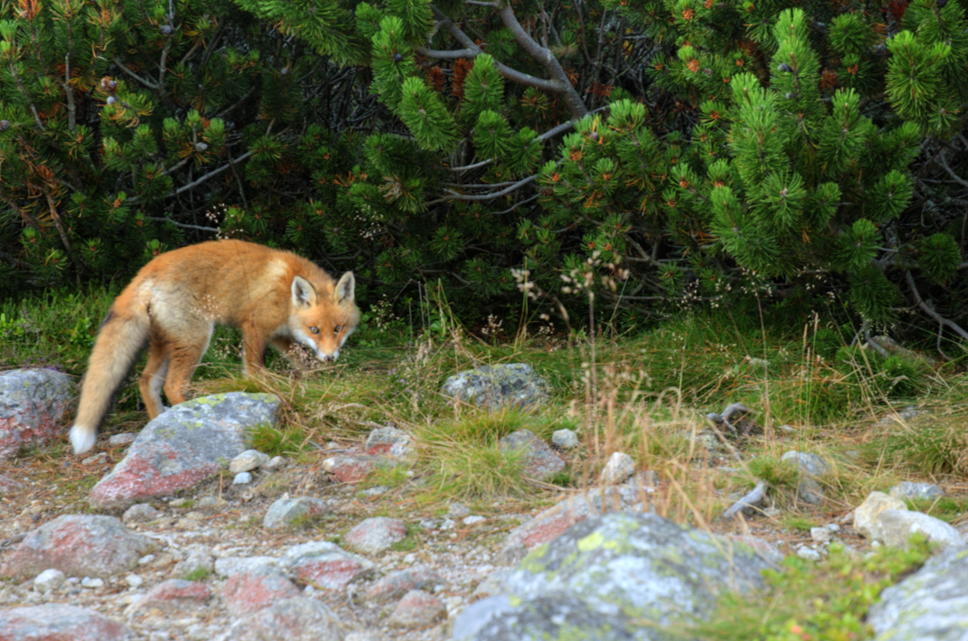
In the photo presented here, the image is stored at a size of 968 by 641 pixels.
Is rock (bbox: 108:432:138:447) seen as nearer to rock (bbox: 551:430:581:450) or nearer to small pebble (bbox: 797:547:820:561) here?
rock (bbox: 551:430:581:450)

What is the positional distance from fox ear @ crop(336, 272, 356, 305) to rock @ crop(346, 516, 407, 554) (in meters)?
2.78

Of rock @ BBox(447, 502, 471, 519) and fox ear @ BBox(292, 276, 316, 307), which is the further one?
fox ear @ BBox(292, 276, 316, 307)

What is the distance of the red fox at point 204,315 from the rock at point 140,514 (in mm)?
1019

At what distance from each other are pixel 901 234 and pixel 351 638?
5548 millimetres

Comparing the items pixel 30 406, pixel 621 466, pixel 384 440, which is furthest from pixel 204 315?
pixel 621 466

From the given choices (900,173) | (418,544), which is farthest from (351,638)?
(900,173)

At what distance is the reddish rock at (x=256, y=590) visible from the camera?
9.42 ft

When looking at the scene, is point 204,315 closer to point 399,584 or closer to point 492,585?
point 399,584

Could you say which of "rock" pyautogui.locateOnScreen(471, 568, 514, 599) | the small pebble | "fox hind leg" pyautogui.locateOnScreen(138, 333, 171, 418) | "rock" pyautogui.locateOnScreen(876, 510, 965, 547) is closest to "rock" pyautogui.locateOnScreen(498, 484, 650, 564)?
"rock" pyautogui.locateOnScreen(471, 568, 514, 599)

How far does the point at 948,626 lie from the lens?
6.22 feet

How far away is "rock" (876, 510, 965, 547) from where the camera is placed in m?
2.90

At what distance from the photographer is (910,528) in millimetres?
2980

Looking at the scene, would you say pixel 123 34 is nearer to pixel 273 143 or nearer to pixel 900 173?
pixel 273 143

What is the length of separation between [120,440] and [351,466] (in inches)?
69.6
